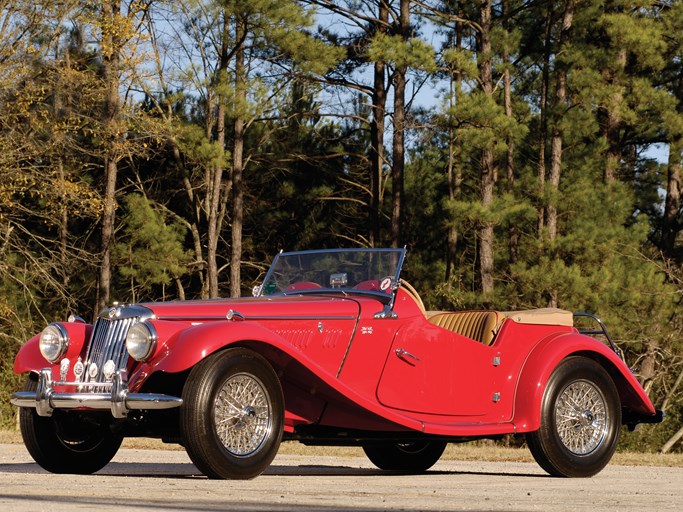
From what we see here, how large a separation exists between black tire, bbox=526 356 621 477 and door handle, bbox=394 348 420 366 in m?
1.22

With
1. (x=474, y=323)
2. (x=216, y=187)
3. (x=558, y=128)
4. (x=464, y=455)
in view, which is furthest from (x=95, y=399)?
(x=216, y=187)

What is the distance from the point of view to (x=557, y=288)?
25125mm

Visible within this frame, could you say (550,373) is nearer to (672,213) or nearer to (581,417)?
(581,417)

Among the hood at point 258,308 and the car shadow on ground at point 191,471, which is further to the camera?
the car shadow on ground at point 191,471

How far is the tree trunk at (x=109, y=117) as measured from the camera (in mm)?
23922

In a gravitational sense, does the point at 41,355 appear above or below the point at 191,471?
above

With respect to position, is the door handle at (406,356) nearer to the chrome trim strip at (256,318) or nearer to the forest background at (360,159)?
the chrome trim strip at (256,318)

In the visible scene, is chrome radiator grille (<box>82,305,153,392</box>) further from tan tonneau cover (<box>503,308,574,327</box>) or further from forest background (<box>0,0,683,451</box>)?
forest background (<box>0,0,683,451</box>)

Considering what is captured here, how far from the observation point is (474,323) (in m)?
10.0

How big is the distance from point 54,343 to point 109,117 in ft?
57.7

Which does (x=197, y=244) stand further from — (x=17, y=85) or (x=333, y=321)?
(x=333, y=321)

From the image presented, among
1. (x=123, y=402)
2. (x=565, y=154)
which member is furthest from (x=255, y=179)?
(x=123, y=402)

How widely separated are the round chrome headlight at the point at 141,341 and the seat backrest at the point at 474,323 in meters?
3.05

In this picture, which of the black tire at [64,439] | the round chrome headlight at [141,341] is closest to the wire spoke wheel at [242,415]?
the round chrome headlight at [141,341]
